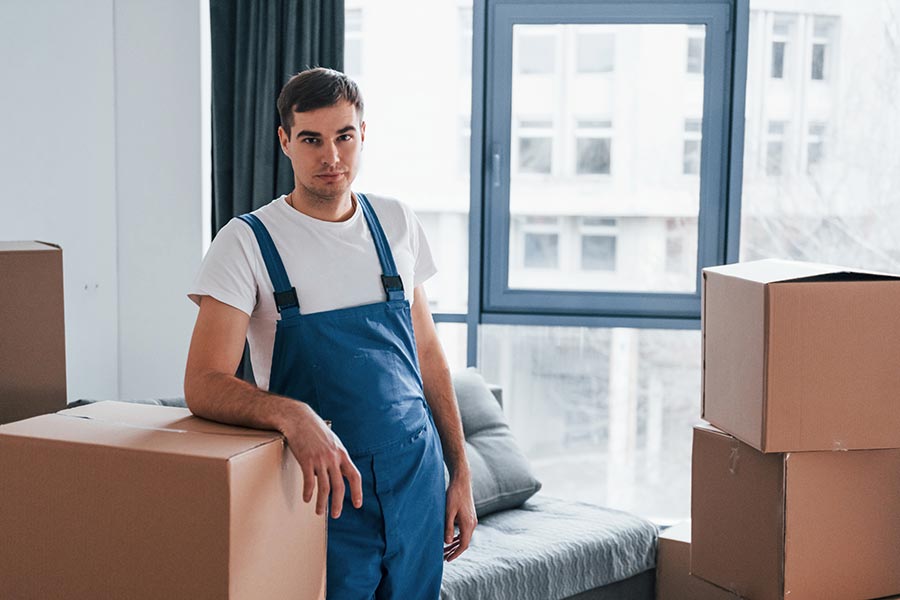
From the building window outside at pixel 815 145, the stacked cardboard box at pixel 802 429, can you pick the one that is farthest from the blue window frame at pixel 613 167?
the stacked cardboard box at pixel 802 429

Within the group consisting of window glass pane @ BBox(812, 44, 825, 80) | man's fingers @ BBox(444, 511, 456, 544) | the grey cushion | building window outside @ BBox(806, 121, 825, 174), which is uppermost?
window glass pane @ BBox(812, 44, 825, 80)

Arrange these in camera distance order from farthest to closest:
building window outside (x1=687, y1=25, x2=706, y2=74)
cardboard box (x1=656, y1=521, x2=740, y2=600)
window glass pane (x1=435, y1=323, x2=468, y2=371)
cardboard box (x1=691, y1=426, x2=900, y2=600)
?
window glass pane (x1=435, y1=323, x2=468, y2=371)
building window outside (x1=687, y1=25, x2=706, y2=74)
cardboard box (x1=656, y1=521, x2=740, y2=600)
cardboard box (x1=691, y1=426, x2=900, y2=600)

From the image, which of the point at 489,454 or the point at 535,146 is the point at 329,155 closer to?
the point at 489,454

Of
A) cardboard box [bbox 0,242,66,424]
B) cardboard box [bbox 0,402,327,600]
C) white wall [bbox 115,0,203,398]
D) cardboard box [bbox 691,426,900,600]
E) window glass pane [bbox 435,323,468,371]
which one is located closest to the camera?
cardboard box [bbox 0,402,327,600]

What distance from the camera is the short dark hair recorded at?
167 centimetres

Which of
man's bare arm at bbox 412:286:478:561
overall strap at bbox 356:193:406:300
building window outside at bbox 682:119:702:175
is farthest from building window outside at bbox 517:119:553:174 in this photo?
overall strap at bbox 356:193:406:300

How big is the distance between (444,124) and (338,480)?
2529 mm

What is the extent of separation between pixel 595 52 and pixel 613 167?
409 mm

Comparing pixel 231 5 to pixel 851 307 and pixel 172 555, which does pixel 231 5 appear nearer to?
pixel 851 307

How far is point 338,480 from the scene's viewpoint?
1.27 m

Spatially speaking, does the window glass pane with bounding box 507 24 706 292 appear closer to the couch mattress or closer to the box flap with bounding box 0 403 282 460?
the couch mattress

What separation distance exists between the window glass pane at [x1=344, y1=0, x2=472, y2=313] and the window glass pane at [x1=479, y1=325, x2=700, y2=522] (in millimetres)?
333

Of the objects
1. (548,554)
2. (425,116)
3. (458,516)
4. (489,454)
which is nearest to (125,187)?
(425,116)

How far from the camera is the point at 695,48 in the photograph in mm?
3504
